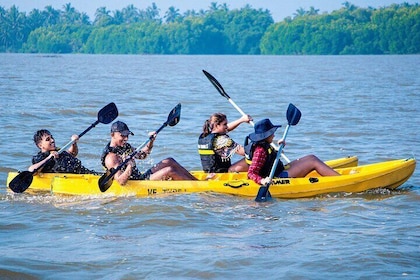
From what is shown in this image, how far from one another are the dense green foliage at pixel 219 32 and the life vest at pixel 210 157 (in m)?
109

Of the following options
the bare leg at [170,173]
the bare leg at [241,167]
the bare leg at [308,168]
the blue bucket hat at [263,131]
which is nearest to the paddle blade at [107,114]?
the bare leg at [170,173]

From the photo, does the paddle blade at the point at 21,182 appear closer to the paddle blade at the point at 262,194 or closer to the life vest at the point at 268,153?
the life vest at the point at 268,153

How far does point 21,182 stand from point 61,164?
0.55m

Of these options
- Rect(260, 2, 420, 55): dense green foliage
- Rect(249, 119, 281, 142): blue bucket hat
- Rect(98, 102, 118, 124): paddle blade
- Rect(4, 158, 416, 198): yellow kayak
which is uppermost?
Rect(260, 2, 420, 55): dense green foliage

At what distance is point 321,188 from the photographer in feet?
33.3

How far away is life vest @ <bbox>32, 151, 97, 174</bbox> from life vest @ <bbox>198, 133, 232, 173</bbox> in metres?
1.42

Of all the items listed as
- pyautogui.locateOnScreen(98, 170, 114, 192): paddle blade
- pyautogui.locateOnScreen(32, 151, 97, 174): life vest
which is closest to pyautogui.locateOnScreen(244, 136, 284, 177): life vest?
pyautogui.locateOnScreen(98, 170, 114, 192): paddle blade

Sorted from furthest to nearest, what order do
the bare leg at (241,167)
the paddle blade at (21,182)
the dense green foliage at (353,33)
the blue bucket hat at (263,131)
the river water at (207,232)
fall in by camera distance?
the dense green foliage at (353,33)
the bare leg at (241,167)
the paddle blade at (21,182)
the blue bucket hat at (263,131)
the river water at (207,232)

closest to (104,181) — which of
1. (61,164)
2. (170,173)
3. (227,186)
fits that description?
(170,173)

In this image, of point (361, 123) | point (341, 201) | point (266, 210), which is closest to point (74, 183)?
point (266, 210)

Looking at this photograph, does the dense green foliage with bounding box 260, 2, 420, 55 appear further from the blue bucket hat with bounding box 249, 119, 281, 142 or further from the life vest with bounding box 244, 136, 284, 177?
the blue bucket hat with bounding box 249, 119, 281, 142

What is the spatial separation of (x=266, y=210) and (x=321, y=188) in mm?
894

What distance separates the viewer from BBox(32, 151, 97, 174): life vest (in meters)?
10.5

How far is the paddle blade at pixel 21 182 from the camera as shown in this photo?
10.2 meters
